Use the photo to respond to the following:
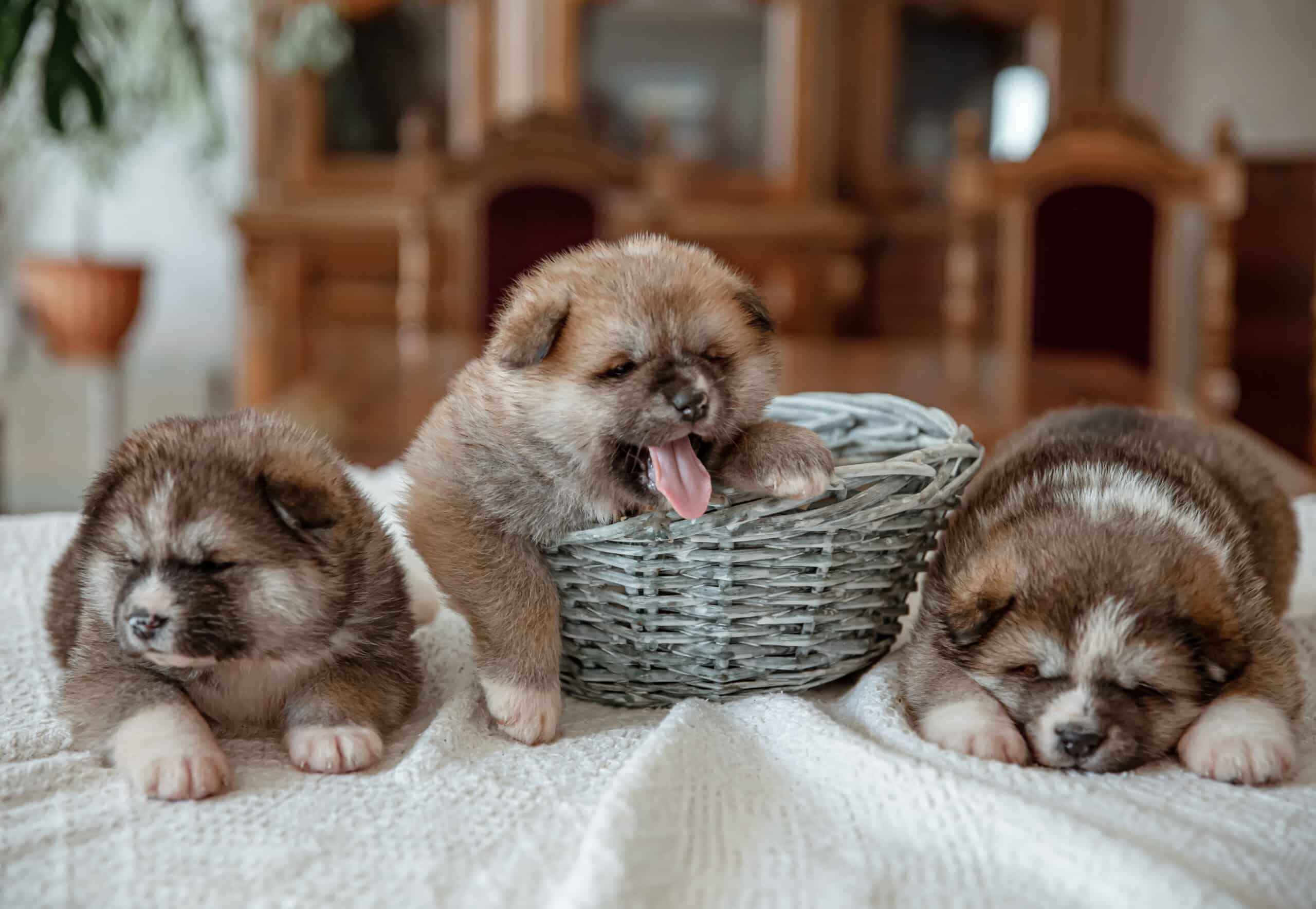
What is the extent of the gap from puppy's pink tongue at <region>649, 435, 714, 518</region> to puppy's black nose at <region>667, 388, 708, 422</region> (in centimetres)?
4

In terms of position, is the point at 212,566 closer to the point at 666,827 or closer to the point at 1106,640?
the point at 666,827

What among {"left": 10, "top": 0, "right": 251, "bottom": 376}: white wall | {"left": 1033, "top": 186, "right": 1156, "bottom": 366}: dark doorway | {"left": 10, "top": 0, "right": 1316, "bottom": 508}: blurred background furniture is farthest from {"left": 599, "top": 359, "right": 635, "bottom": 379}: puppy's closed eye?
{"left": 10, "top": 0, "right": 251, "bottom": 376}: white wall

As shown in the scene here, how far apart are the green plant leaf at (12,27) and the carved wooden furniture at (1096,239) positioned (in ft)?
10.5

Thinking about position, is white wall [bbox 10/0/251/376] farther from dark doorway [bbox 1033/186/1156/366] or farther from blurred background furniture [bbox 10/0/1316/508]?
dark doorway [bbox 1033/186/1156/366]

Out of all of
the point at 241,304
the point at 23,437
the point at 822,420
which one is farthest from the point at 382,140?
the point at 822,420

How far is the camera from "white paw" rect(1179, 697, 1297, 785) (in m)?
1.12

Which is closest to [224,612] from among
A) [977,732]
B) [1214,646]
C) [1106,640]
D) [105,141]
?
[977,732]

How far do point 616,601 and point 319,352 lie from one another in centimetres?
402

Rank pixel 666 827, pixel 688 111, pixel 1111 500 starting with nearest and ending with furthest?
→ pixel 666 827 < pixel 1111 500 < pixel 688 111

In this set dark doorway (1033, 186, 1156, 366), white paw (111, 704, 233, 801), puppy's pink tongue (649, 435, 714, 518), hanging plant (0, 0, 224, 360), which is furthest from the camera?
dark doorway (1033, 186, 1156, 366)

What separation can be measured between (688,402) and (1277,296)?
530 cm

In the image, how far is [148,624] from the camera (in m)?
1.11

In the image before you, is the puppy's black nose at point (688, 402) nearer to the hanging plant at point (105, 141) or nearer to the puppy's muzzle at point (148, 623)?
the puppy's muzzle at point (148, 623)

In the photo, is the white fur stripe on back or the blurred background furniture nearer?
the white fur stripe on back
